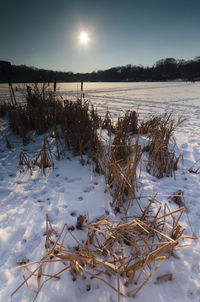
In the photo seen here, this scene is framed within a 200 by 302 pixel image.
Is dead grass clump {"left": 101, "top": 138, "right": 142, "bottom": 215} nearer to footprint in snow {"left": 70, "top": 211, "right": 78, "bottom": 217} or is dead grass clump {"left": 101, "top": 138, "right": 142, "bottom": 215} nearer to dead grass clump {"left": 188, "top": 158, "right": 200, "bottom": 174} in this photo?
footprint in snow {"left": 70, "top": 211, "right": 78, "bottom": 217}

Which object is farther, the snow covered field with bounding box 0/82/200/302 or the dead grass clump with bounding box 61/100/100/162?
the dead grass clump with bounding box 61/100/100/162

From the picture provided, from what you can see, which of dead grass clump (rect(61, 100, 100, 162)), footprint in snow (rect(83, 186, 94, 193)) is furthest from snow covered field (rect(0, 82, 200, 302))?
dead grass clump (rect(61, 100, 100, 162))

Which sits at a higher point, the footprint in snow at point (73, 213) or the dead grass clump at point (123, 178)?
the dead grass clump at point (123, 178)

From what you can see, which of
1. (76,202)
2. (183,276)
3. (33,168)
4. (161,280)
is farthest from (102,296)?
(33,168)

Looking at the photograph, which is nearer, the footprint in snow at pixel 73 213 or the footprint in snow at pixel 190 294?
the footprint in snow at pixel 190 294

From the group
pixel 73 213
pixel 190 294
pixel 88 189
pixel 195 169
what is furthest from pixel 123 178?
pixel 195 169

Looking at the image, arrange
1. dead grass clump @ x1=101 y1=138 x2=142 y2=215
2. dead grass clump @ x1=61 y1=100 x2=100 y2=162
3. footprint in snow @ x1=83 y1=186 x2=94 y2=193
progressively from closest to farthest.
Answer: dead grass clump @ x1=101 y1=138 x2=142 y2=215 → footprint in snow @ x1=83 y1=186 x2=94 y2=193 → dead grass clump @ x1=61 y1=100 x2=100 y2=162

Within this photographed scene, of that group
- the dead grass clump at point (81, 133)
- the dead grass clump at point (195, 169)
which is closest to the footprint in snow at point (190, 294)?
the dead grass clump at point (195, 169)

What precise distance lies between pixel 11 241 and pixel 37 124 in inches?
114

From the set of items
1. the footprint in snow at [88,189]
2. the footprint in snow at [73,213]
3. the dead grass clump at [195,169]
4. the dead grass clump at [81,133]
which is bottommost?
the footprint in snow at [73,213]

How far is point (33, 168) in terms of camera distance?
2.21m

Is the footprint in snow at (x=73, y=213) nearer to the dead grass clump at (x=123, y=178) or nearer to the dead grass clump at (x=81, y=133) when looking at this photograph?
the dead grass clump at (x=123, y=178)

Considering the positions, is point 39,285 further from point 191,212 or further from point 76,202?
point 191,212

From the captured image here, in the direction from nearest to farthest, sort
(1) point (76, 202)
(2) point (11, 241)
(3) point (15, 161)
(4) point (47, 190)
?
(2) point (11, 241)
(1) point (76, 202)
(4) point (47, 190)
(3) point (15, 161)
